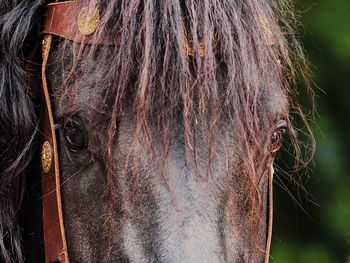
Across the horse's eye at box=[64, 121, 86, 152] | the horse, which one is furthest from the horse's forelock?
the horse's eye at box=[64, 121, 86, 152]

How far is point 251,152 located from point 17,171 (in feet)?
2.04

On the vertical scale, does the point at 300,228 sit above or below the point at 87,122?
below

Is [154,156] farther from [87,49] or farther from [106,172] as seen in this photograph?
[87,49]

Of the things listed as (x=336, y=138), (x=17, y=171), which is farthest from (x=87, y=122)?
(x=336, y=138)

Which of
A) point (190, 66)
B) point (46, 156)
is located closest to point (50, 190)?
point (46, 156)

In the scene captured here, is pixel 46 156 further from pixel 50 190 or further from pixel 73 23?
pixel 73 23

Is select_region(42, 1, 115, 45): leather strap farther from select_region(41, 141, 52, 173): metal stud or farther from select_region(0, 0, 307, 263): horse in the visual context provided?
select_region(41, 141, 52, 173): metal stud

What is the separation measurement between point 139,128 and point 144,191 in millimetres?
144

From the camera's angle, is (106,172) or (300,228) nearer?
(106,172)

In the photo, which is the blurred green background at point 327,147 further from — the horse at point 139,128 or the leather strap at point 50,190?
the leather strap at point 50,190

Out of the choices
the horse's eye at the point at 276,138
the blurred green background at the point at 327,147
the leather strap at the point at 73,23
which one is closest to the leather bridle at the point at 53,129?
the leather strap at the point at 73,23

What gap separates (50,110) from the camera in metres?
2.39

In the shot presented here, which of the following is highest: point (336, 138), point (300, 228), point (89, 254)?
point (89, 254)

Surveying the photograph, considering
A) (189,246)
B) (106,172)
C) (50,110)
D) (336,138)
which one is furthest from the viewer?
(336,138)
